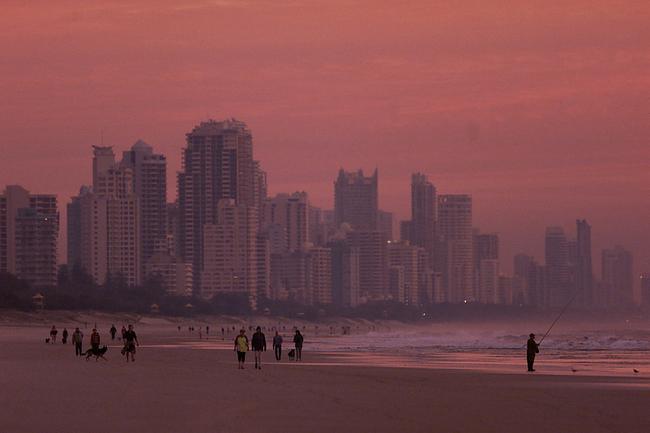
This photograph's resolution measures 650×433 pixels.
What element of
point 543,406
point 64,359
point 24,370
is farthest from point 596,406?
point 64,359

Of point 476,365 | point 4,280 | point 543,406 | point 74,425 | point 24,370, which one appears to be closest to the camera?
point 74,425

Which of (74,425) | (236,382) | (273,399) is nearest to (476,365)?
(236,382)

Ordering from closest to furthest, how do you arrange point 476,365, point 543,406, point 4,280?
point 543,406 < point 476,365 < point 4,280

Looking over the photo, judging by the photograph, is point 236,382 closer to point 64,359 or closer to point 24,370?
point 24,370

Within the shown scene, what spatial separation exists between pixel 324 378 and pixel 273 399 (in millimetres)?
9394

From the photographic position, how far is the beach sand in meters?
23.1

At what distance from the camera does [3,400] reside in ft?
90.6

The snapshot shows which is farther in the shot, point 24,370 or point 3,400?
point 24,370

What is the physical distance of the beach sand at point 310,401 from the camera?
2309 cm

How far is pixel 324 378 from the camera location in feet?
126

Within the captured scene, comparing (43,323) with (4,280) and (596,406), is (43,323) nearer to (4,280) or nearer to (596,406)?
(4,280)

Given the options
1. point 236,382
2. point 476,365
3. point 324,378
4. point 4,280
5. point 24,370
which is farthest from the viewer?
point 4,280

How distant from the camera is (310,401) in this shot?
28.5 meters

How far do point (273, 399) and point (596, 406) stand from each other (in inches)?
282
